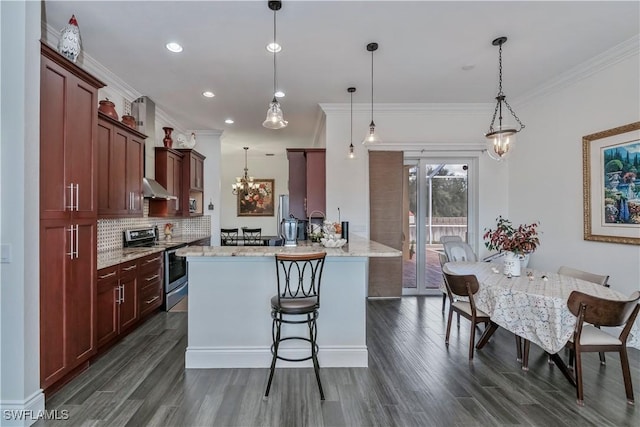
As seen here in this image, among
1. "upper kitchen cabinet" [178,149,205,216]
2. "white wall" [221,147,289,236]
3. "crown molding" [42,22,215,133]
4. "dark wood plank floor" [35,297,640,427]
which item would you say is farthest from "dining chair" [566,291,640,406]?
"white wall" [221,147,289,236]

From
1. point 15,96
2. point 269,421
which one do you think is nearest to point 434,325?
point 269,421

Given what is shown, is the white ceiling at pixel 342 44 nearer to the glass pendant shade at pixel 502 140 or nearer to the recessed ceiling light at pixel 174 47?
the recessed ceiling light at pixel 174 47

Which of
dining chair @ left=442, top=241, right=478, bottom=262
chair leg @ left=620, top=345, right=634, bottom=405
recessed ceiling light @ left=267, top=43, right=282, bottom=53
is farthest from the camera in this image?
dining chair @ left=442, top=241, right=478, bottom=262

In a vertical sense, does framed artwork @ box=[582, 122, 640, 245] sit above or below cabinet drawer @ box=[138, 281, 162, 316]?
above

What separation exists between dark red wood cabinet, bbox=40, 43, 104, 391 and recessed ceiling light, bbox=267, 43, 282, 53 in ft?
5.38

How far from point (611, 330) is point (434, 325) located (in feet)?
6.20

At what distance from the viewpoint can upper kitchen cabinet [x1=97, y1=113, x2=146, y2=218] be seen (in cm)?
321

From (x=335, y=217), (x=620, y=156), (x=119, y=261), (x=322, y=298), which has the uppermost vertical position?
(x=620, y=156)

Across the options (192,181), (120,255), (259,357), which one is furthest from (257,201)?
(259,357)

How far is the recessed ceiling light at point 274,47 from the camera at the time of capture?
311 cm

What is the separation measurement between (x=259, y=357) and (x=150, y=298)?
196 cm

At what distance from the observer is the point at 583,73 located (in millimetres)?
3652

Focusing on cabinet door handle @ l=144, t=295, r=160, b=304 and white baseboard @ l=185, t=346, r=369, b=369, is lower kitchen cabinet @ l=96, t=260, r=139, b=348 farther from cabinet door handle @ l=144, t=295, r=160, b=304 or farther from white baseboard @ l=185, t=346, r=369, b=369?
white baseboard @ l=185, t=346, r=369, b=369

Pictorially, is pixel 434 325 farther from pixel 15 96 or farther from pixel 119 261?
pixel 15 96
